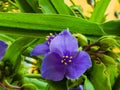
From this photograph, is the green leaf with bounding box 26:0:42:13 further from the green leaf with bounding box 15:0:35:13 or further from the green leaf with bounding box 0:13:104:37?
the green leaf with bounding box 0:13:104:37

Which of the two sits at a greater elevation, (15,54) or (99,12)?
(15,54)

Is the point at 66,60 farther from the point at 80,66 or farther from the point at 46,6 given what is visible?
the point at 46,6

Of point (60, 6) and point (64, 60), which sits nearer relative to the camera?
point (64, 60)

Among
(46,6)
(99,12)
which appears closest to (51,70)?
(46,6)

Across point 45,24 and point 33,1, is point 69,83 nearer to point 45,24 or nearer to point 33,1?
point 45,24

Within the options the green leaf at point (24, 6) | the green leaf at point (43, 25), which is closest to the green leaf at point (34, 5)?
the green leaf at point (24, 6)
